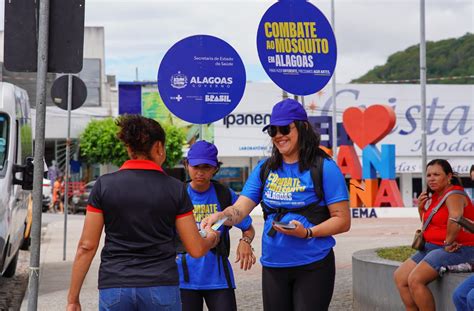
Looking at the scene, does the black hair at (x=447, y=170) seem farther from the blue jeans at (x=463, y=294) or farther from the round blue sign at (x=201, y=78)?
the round blue sign at (x=201, y=78)

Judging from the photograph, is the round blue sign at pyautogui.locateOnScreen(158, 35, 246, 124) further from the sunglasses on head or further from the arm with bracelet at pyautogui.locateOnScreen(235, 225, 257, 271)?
the sunglasses on head

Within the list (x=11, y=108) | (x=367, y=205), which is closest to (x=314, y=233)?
(x=11, y=108)

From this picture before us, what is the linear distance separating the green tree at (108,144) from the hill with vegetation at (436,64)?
30964mm

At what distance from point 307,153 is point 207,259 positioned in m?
1.12

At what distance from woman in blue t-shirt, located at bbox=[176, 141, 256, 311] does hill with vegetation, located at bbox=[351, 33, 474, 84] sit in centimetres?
7515

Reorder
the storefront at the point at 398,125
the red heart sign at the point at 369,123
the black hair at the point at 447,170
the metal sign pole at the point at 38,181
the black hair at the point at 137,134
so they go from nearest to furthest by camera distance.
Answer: the black hair at the point at 137,134, the metal sign pole at the point at 38,181, the black hair at the point at 447,170, the red heart sign at the point at 369,123, the storefront at the point at 398,125

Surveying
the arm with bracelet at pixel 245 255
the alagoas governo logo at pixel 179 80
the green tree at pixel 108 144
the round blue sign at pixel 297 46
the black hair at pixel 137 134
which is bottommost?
the arm with bracelet at pixel 245 255

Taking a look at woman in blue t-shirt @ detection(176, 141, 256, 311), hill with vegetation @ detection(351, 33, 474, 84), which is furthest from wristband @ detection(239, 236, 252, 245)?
hill with vegetation @ detection(351, 33, 474, 84)

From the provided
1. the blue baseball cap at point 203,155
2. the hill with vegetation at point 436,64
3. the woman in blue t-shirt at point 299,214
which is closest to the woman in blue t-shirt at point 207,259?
the blue baseball cap at point 203,155

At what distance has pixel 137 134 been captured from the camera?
5027 mm

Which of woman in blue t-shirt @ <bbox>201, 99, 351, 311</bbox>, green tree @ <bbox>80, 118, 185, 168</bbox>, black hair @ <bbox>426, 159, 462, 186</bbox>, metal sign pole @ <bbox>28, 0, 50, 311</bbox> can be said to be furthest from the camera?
green tree @ <bbox>80, 118, 185, 168</bbox>

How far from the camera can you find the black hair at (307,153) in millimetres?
5816

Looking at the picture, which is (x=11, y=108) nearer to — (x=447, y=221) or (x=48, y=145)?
(x=447, y=221)

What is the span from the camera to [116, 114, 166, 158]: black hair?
16.5ft
